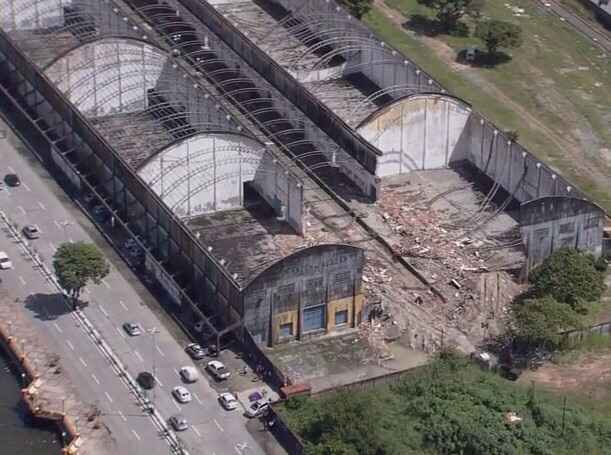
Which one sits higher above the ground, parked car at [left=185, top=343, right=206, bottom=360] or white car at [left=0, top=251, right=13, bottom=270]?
white car at [left=0, top=251, right=13, bottom=270]

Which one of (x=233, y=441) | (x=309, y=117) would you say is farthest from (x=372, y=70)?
(x=233, y=441)

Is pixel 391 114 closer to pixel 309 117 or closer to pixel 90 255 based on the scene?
pixel 309 117

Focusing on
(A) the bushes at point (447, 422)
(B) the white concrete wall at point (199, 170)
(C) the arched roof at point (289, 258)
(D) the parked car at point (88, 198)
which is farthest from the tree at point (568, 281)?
(D) the parked car at point (88, 198)

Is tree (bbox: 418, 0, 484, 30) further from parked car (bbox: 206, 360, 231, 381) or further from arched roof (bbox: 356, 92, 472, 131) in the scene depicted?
parked car (bbox: 206, 360, 231, 381)

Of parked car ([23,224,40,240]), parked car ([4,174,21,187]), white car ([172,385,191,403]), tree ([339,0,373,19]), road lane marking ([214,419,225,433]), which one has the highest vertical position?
tree ([339,0,373,19])

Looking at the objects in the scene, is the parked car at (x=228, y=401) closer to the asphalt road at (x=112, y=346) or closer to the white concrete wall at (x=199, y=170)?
the asphalt road at (x=112, y=346)

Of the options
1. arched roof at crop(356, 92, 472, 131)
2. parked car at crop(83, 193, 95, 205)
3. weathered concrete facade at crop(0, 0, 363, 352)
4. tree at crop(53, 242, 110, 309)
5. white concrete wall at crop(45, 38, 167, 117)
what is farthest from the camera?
white concrete wall at crop(45, 38, 167, 117)

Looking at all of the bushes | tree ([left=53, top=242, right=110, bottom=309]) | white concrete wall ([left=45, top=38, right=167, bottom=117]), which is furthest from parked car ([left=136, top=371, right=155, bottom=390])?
white concrete wall ([left=45, top=38, right=167, bottom=117])
